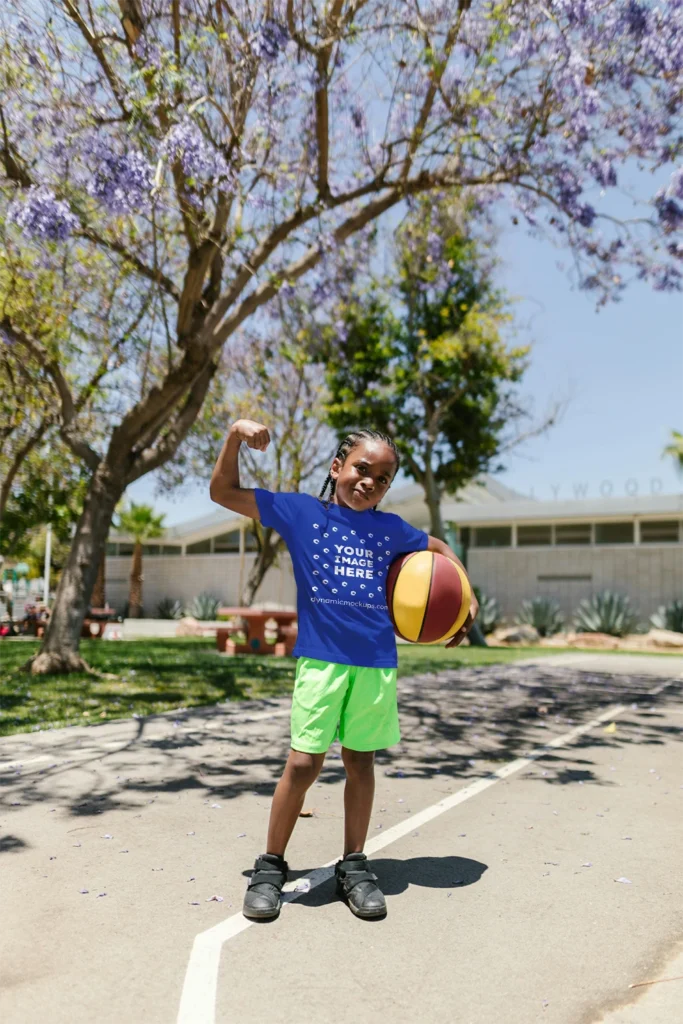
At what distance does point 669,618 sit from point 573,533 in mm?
5352

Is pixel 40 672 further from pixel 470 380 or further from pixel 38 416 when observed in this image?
pixel 470 380

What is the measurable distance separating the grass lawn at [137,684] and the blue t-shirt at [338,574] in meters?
4.81

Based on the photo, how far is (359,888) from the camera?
3467mm

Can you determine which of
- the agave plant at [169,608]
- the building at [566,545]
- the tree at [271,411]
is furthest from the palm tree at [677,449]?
the agave plant at [169,608]

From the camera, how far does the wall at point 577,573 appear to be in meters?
28.2

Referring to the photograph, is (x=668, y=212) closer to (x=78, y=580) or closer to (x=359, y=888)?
(x=78, y=580)

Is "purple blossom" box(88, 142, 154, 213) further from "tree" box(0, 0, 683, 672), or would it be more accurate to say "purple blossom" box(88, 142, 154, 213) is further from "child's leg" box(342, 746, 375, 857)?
"child's leg" box(342, 746, 375, 857)

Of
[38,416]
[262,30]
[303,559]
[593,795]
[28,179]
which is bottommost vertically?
[593,795]

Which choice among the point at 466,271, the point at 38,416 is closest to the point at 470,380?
the point at 466,271

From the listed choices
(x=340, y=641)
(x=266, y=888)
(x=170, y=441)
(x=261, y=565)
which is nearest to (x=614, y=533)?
(x=261, y=565)

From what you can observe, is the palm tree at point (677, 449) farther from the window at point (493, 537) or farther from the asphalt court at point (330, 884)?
the asphalt court at point (330, 884)

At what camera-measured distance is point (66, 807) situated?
503cm

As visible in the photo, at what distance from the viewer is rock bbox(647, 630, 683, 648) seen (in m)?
23.8

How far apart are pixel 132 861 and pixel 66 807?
1172 millimetres
